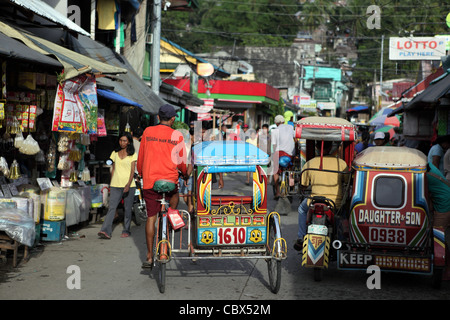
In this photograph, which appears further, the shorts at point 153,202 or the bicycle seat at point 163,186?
the shorts at point 153,202

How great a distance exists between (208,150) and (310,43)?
7533 centimetres

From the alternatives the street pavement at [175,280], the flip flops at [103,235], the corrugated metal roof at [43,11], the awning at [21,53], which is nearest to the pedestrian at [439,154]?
the street pavement at [175,280]

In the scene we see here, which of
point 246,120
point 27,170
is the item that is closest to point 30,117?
point 27,170

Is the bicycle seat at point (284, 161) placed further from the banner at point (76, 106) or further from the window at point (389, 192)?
the window at point (389, 192)

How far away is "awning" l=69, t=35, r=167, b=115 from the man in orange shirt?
687cm

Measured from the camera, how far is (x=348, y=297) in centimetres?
648

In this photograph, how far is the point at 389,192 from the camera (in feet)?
22.9

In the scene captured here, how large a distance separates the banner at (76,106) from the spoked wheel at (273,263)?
13.9ft

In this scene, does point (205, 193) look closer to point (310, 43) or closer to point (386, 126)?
point (386, 126)

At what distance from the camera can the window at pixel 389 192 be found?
22.8 feet

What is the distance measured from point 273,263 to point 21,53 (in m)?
4.35

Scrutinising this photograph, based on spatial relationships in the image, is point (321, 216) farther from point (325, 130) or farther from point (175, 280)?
point (175, 280)

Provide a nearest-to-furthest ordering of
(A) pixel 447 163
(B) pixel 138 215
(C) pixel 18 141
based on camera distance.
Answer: (C) pixel 18 141, (A) pixel 447 163, (B) pixel 138 215

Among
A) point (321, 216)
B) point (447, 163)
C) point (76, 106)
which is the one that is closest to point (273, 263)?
point (321, 216)
